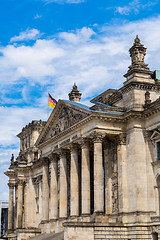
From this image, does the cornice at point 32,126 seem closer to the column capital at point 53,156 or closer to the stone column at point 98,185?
the column capital at point 53,156

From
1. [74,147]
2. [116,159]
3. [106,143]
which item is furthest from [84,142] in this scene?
[116,159]

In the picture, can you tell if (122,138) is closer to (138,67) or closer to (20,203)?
(138,67)

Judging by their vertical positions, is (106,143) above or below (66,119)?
below

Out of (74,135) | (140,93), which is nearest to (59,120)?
(74,135)

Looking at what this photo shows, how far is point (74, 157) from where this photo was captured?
48.2 m

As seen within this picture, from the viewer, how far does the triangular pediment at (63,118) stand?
46.7m

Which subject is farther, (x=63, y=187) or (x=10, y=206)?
(x=10, y=206)

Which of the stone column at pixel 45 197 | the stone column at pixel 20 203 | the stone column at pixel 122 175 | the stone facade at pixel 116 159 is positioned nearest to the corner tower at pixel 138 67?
the stone facade at pixel 116 159

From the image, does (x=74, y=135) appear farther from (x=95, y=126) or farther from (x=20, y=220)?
(x=20, y=220)

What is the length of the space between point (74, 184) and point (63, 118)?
8968 mm

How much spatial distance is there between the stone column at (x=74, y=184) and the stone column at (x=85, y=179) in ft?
8.37

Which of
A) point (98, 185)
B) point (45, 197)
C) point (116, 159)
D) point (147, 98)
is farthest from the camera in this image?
point (45, 197)

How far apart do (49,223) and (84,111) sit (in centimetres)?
1708

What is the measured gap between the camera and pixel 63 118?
171ft
